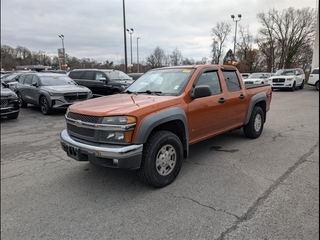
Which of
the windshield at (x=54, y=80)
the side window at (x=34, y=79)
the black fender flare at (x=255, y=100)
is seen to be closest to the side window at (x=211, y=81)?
the black fender flare at (x=255, y=100)

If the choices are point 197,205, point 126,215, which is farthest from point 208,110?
point 126,215

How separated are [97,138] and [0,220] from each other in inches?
59.2

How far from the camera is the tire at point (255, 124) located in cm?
574

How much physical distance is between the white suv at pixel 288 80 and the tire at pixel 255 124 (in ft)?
51.8

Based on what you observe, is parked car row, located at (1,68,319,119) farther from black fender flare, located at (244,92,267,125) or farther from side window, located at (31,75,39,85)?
black fender flare, located at (244,92,267,125)

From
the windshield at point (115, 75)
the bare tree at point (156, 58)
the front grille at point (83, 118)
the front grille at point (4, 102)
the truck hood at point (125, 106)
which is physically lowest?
the front grille at point (4, 102)

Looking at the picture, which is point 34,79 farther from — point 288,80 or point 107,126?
point 288,80

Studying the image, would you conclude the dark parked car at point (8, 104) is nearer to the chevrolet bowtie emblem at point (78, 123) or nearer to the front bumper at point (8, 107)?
the front bumper at point (8, 107)

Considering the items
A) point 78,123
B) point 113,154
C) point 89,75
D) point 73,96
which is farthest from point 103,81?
point 113,154

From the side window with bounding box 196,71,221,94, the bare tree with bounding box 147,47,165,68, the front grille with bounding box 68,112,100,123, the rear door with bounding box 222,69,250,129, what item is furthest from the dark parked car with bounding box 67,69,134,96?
the bare tree with bounding box 147,47,165,68

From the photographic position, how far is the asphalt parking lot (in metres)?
2.64

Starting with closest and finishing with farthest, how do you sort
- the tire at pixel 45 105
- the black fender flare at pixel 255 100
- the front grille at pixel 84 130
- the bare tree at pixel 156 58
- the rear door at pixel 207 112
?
the front grille at pixel 84 130
the rear door at pixel 207 112
the black fender flare at pixel 255 100
the tire at pixel 45 105
the bare tree at pixel 156 58

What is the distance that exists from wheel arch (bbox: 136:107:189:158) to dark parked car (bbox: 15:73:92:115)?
6701mm

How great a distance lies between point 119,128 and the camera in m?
3.16
